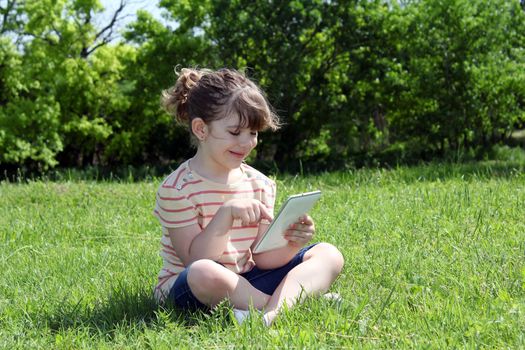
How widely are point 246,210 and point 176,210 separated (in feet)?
1.21

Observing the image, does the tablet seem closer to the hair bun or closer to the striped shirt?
the striped shirt

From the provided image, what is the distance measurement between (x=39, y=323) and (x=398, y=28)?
1361 cm

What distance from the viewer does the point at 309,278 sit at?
10.8 feet

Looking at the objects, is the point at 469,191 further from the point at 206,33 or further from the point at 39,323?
the point at 206,33

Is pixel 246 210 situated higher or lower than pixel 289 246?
higher

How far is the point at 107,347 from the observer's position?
2.80m

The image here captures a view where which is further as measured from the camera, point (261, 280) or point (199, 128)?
point (261, 280)

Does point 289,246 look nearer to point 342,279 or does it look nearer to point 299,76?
point 342,279

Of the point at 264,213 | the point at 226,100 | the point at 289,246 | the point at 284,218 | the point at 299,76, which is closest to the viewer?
the point at 284,218

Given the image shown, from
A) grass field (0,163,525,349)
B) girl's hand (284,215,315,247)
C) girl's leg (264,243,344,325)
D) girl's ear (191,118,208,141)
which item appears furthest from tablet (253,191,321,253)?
girl's ear (191,118,208,141)

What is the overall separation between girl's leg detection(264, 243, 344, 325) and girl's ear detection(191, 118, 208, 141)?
0.77m

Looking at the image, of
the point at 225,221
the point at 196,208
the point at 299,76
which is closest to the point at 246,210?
the point at 225,221

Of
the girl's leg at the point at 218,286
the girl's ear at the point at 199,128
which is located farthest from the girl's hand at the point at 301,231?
the girl's ear at the point at 199,128

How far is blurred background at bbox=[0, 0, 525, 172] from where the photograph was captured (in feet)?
48.4
